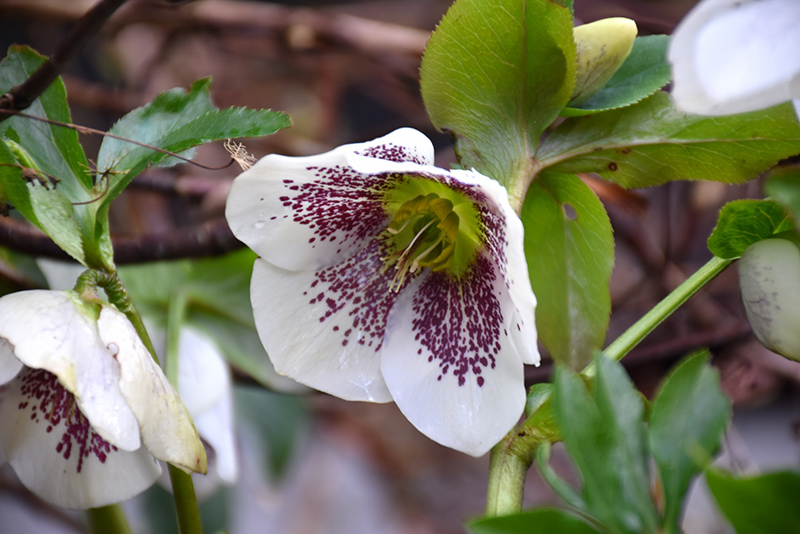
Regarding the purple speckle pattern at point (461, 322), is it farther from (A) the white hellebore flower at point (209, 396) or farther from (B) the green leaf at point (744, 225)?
(A) the white hellebore flower at point (209, 396)

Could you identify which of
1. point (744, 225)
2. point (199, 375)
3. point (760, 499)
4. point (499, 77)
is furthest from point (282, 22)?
point (760, 499)

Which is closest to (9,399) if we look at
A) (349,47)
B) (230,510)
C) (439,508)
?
(230,510)

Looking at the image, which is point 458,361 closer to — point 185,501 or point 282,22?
point 185,501

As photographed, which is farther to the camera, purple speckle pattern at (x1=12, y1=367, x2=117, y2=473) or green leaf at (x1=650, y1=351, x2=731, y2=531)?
purple speckle pattern at (x1=12, y1=367, x2=117, y2=473)

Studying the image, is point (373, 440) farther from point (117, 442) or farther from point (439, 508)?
point (117, 442)

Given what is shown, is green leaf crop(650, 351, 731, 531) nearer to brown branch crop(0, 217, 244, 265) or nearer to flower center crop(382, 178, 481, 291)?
flower center crop(382, 178, 481, 291)

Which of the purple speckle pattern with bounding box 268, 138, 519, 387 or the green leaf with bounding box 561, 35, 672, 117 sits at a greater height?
the green leaf with bounding box 561, 35, 672, 117

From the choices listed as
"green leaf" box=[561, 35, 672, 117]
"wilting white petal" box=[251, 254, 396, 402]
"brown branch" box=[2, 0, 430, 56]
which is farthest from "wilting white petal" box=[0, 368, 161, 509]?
"brown branch" box=[2, 0, 430, 56]
